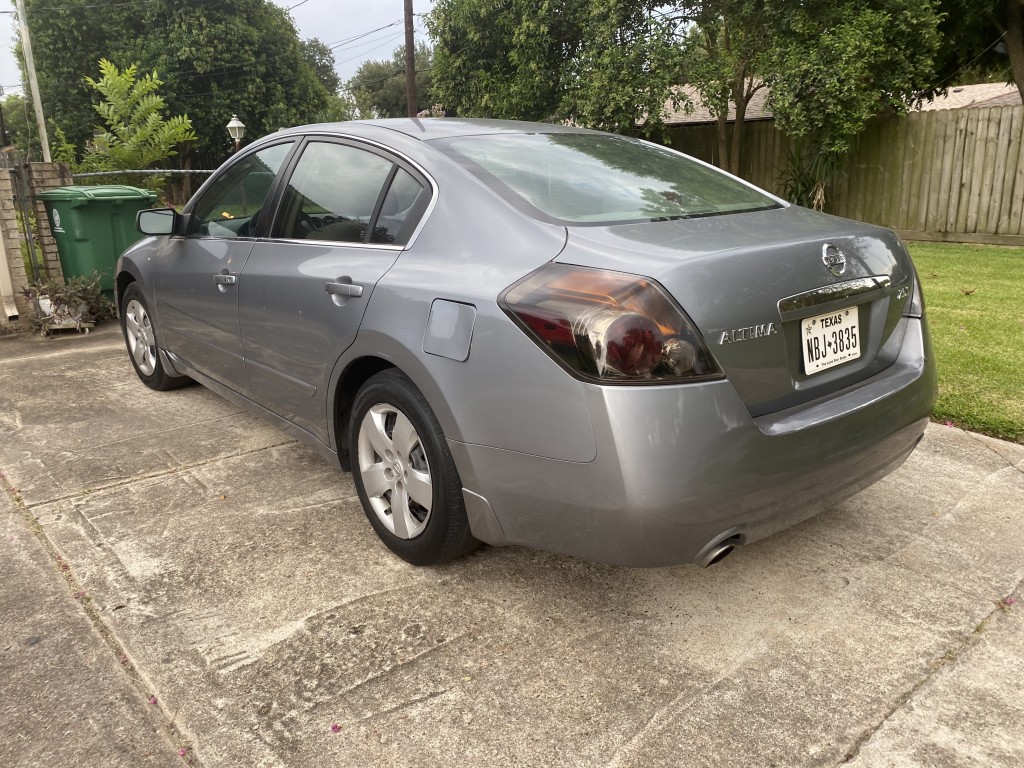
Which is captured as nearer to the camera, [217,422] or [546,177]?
[546,177]

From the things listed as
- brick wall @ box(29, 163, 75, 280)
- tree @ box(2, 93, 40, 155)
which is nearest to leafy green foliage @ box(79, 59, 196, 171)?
brick wall @ box(29, 163, 75, 280)

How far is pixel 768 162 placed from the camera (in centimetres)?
1502

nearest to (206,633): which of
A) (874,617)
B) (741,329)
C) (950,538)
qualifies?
(741,329)

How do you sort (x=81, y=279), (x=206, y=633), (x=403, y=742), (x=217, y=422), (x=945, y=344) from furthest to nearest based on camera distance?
1. (x=81, y=279)
2. (x=945, y=344)
3. (x=217, y=422)
4. (x=206, y=633)
5. (x=403, y=742)

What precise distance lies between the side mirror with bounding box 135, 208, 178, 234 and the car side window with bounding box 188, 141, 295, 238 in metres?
0.09

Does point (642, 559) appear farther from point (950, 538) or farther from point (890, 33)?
point (890, 33)

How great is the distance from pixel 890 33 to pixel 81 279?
11095 mm

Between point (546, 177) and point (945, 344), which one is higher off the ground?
point (546, 177)

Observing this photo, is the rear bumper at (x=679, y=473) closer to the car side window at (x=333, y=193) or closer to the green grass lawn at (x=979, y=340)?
the car side window at (x=333, y=193)

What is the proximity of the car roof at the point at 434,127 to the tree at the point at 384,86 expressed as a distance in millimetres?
54038

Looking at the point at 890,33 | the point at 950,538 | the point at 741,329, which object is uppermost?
the point at 890,33

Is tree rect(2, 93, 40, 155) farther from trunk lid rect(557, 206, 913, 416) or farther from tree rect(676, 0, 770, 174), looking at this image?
trunk lid rect(557, 206, 913, 416)

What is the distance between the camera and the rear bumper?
203 cm

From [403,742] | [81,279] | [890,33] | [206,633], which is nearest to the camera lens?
[403,742]
